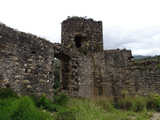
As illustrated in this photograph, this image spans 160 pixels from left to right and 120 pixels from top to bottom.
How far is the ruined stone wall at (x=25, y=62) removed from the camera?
598 cm

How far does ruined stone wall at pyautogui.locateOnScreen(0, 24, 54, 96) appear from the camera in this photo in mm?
5984

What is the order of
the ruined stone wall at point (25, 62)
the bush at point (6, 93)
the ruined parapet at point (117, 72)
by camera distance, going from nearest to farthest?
the bush at point (6, 93) → the ruined stone wall at point (25, 62) → the ruined parapet at point (117, 72)

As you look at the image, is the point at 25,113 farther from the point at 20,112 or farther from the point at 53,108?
the point at 53,108

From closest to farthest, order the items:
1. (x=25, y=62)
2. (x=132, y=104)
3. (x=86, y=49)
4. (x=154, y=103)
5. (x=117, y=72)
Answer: (x=25, y=62)
(x=132, y=104)
(x=154, y=103)
(x=117, y=72)
(x=86, y=49)

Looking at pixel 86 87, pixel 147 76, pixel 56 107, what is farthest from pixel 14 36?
pixel 147 76

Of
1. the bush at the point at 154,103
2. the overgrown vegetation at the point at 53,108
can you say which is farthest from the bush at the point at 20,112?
the bush at the point at 154,103

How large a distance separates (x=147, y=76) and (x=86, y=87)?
12.5 ft

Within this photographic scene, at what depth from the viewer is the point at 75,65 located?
32.4 ft

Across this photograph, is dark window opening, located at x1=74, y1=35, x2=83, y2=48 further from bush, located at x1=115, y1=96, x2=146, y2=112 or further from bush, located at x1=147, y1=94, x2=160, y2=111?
bush, located at x1=147, y1=94, x2=160, y2=111

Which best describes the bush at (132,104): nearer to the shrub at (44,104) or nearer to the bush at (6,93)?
the shrub at (44,104)

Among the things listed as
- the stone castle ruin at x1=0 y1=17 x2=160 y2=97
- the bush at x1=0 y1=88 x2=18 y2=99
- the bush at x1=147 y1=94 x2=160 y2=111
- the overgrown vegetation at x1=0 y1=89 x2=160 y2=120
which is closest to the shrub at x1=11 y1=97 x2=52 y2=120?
the overgrown vegetation at x1=0 y1=89 x2=160 y2=120

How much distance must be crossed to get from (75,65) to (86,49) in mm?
2249

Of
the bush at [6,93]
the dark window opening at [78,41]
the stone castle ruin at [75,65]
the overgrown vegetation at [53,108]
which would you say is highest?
the dark window opening at [78,41]

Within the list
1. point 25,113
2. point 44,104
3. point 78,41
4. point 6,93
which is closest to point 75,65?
A: point 78,41
